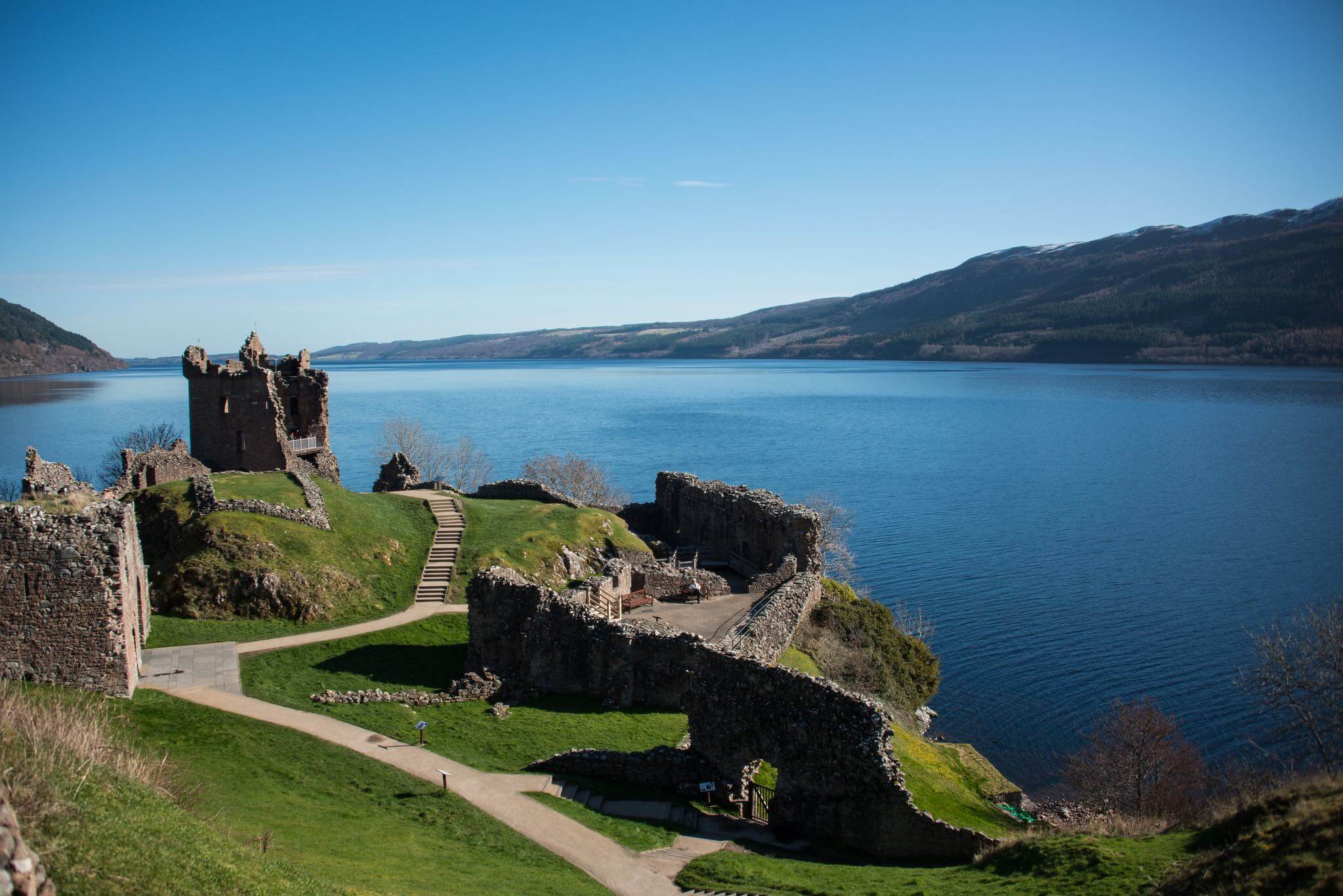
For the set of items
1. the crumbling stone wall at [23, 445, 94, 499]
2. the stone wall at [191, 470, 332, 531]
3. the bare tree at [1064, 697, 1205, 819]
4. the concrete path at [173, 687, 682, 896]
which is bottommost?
the bare tree at [1064, 697, 1205, 819]

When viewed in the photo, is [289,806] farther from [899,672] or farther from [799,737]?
[899,672]

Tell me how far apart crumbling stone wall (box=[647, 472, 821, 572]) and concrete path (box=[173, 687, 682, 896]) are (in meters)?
21.9

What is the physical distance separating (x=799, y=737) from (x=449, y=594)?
18279mm

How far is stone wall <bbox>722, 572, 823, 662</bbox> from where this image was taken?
97.5ft

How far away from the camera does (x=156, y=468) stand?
46344 mm

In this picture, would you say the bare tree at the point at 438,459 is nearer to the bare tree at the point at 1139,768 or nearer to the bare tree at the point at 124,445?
the bare tree at the point at 124,445

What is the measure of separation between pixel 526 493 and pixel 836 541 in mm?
24638

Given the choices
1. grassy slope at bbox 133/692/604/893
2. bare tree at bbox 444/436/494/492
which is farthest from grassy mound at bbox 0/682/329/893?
bare tree at bbox 444/436/494/492

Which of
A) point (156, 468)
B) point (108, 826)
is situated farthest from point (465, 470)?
point (108, 826)

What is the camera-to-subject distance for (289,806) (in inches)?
698

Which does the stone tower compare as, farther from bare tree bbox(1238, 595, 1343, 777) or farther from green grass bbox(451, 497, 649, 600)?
bare tree bbox(1238, 595, 1343, 777)

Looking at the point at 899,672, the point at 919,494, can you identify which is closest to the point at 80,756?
the point at 899,672

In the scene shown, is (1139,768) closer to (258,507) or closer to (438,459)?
(258,507)

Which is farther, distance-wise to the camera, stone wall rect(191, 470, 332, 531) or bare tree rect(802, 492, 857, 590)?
bare tree rect(802, 492, 857, 590)
